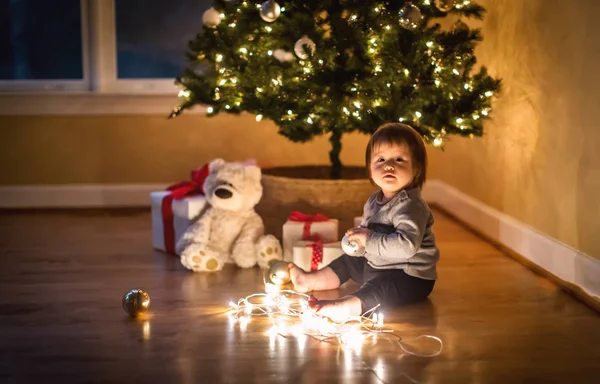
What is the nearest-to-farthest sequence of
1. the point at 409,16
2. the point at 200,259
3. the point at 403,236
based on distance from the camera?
the point at 403,236
the point at 409,16
the point at 200,259

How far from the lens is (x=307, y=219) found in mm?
2896

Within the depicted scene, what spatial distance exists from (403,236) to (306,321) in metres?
0.39

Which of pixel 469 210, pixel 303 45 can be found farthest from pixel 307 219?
pixel 469 210

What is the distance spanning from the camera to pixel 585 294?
2.50m

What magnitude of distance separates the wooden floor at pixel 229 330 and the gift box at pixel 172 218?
63 millimetres

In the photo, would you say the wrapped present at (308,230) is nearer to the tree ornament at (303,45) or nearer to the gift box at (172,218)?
the gift box at (172,218)

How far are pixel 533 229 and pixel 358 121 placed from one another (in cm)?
81

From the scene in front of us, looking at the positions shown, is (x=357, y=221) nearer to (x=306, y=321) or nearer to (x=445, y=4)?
(x=306, y=321)

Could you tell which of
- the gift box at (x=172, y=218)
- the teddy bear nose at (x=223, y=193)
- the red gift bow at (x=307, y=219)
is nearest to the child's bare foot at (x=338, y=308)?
the red gift bow at (x=307, y=219)

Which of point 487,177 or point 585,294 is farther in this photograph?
point 487,177

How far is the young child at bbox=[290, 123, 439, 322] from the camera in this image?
2350mm

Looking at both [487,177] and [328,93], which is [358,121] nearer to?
[328,93]

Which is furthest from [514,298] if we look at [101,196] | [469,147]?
[101,196]

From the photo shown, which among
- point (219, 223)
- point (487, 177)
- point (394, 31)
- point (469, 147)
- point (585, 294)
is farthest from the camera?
point (469, 147)
